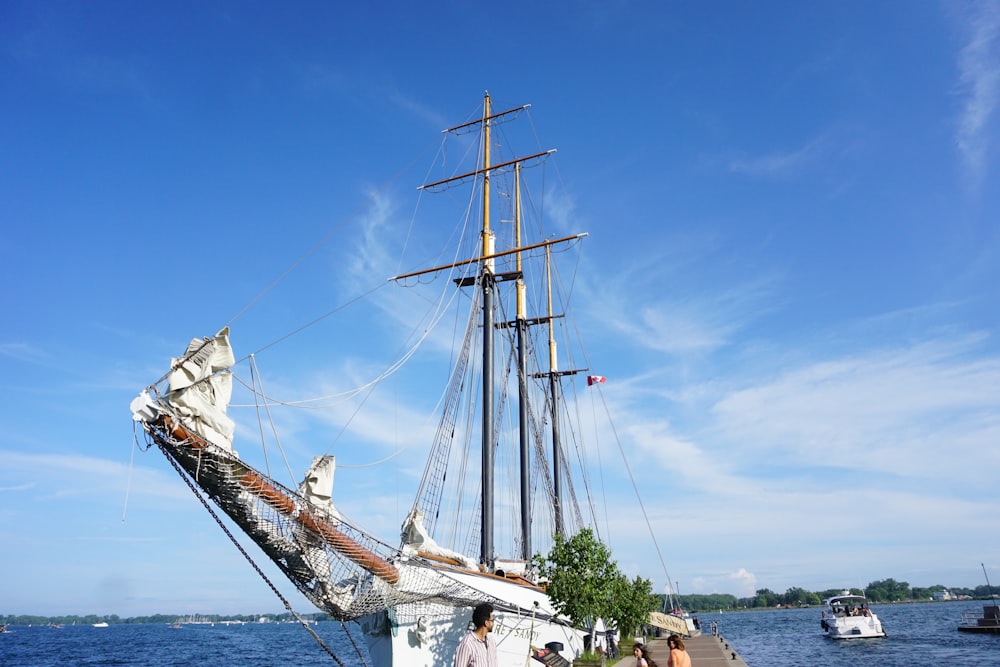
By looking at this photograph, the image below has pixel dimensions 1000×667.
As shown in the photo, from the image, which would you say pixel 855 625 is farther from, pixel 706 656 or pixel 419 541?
pixel 419 541

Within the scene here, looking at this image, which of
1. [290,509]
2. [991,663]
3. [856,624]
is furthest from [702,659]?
[856,624]

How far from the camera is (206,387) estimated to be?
42.3 feet

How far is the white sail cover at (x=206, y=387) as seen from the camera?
1246cm

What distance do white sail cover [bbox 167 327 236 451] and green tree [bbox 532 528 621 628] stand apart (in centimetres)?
1464

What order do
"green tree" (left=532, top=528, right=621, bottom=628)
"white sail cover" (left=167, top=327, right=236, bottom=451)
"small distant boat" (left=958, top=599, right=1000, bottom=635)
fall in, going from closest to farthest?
"white sail cover" (left=167, top=327, right=236, bottom=451), "green tree" (left=532, top=528, right=621, bottom=628), "small distant boat" (left=958, top=599, right=1000, bottom=635)

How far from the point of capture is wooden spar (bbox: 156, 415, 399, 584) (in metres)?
12.5

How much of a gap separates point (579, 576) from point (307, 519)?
12.7 meters

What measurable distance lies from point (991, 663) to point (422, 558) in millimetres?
32038

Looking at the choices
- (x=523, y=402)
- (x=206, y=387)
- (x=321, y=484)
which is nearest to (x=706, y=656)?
(x=523, y=402)

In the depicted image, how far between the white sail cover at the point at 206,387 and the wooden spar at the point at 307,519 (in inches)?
10.4

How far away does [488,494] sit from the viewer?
24500mm

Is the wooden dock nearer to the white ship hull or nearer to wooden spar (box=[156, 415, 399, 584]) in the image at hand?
the white ship hull

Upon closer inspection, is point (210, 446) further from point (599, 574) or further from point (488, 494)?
point (599, 574)

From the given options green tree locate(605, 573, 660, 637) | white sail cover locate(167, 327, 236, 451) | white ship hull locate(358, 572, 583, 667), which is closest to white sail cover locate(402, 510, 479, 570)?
white ship hull locate(358, 572, 583, 667)
